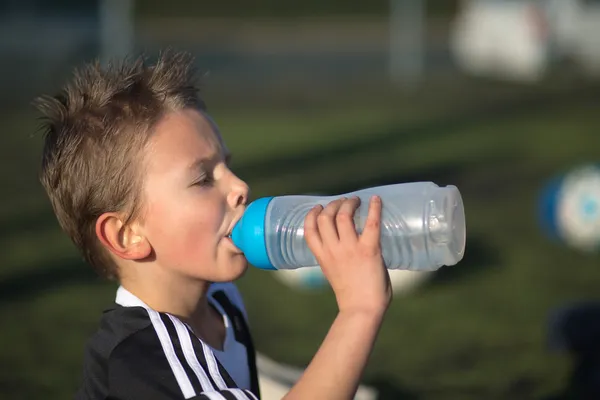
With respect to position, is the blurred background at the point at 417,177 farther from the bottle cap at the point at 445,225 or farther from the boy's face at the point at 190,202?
the bottle cap at the point at 445,225

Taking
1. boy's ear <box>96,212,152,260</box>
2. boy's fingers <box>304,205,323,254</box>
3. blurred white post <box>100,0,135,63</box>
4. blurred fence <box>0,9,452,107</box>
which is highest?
boy's fingers <box>304,205,323,254</box>

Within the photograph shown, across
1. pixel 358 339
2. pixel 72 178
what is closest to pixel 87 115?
pixel 72 178

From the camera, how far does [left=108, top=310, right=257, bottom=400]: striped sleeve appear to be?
2.03 meters

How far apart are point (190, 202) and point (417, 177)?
694 centimetres

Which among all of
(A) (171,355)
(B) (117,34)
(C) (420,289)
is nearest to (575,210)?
(C) (420,289)

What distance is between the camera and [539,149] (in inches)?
420

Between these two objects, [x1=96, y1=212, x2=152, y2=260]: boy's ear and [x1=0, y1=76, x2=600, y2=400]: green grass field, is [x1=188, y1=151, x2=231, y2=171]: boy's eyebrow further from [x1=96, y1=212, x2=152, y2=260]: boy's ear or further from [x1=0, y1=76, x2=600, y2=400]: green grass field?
[x1=0, y1=76, x2=600, y2=400]: green grass field

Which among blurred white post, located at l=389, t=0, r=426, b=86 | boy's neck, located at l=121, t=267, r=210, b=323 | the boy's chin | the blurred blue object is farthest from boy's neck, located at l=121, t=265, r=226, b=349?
blurred white post, located at l=389, t=0, r=426, b=86

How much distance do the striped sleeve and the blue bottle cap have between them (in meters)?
0.25

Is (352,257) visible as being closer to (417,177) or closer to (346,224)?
(346,224)

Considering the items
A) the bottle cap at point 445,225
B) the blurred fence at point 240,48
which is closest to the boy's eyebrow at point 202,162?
the bottle cap at point 445,225

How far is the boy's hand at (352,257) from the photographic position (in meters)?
2.01

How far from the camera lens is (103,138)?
226cm

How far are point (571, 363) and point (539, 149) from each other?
6.64 meters
